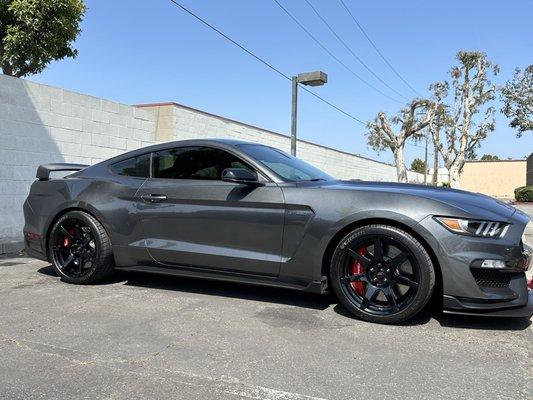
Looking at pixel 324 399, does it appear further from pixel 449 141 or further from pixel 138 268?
pixel 449 141

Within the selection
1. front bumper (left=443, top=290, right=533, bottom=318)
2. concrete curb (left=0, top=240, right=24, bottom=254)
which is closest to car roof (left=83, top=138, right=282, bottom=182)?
front bumper (left=443, top=290, right=533, bottom=318)

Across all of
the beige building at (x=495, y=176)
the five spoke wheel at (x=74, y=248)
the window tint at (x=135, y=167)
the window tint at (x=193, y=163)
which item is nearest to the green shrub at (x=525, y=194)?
the beige building at (x=495, y=176)

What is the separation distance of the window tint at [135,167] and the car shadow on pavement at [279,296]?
1.13 m

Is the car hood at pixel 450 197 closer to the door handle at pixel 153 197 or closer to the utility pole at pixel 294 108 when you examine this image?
the door handle at pixel 153 197

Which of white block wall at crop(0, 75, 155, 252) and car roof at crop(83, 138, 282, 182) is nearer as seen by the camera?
car roof at crop(83, 138, 282, 182)

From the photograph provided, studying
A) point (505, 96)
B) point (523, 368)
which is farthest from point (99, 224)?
point (505, 96)

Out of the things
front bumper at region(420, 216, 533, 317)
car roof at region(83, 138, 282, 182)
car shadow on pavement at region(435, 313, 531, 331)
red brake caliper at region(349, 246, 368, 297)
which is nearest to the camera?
front bumper at region(420, 216, 533, 317)

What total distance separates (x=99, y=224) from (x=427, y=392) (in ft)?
Result: 11.4

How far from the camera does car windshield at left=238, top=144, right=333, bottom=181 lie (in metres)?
4.64

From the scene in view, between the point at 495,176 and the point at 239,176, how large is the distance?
6373cm

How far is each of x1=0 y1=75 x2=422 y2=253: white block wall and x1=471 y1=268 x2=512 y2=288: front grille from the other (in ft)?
21.1

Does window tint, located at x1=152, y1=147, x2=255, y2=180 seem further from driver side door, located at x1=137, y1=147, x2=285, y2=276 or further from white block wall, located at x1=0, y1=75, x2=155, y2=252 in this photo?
white block wall, located at x1=0, y1=75, x2=155, y2=252

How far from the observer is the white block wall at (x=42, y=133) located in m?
8.16

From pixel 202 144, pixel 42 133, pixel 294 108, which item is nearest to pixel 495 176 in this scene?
pixel 294 108
